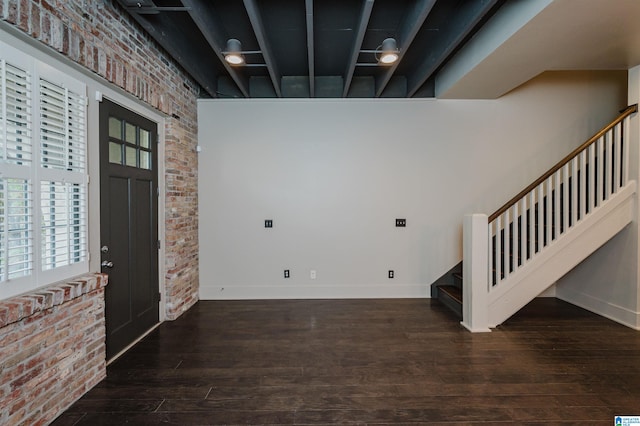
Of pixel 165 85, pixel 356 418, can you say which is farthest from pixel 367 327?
pixel 165 85

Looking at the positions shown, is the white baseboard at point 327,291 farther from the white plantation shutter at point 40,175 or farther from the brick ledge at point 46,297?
the white plantation shutter at point 40,175

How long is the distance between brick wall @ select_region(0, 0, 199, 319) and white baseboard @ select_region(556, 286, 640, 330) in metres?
5.16

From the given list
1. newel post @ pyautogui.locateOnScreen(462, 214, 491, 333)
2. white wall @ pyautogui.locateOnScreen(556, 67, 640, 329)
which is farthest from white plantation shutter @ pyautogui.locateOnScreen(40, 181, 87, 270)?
white wall @ pyautogui.locateOnScreen(556, 67, 640, 329)

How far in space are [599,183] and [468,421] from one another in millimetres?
3120

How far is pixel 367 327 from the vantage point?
3.37m

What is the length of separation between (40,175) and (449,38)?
3.57 metres

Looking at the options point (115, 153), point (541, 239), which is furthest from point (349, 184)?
point (115, 153)

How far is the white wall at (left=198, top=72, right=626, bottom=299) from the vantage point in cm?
433

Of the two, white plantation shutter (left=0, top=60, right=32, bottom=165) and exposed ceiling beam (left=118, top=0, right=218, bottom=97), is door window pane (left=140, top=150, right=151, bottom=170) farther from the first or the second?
white plantation shutter (left=0, top=60, right=32, bottom=165)

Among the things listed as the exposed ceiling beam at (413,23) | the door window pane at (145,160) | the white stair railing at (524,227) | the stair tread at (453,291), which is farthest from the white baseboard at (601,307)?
the door window pane at (145,160)

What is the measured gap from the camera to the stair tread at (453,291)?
378 cm

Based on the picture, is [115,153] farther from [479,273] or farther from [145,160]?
[479,273]

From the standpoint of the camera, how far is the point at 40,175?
1.92 m

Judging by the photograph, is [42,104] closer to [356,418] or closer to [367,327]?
[356,418]
